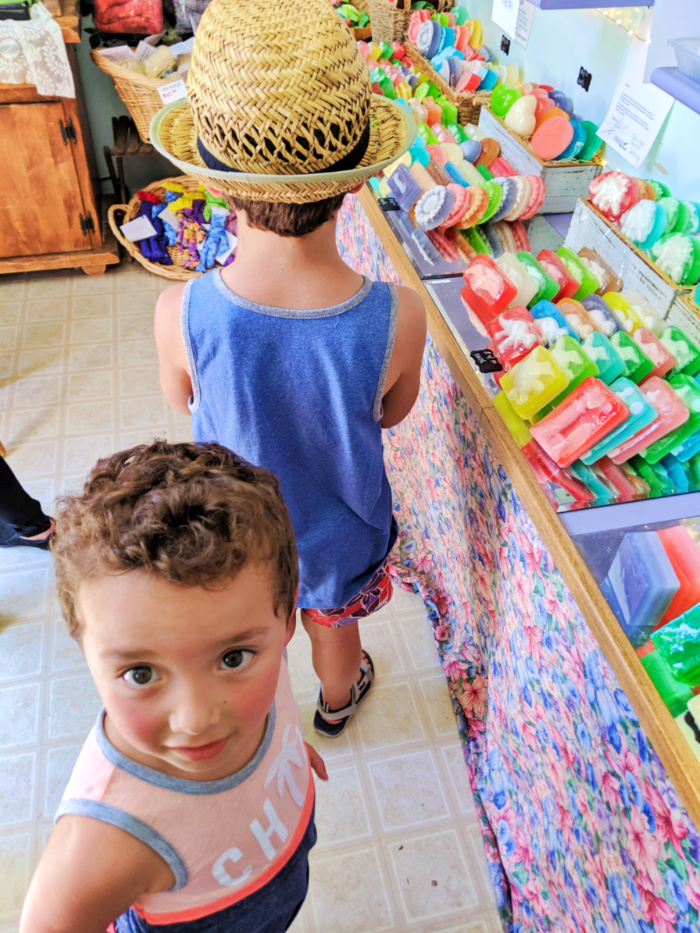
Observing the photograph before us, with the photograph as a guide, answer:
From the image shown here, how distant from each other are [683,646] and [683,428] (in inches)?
17.4

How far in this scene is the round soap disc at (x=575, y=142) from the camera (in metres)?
A: 1.82

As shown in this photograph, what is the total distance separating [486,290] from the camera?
1.46m

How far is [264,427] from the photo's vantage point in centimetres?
109

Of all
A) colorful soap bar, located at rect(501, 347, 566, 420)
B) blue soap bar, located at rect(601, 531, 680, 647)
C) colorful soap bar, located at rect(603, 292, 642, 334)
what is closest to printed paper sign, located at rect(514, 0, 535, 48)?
colorful soap bar, located at rect(603, 292, 642, 334)

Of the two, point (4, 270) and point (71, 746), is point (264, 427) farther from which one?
point (4, 270)

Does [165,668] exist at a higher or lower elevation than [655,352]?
higher

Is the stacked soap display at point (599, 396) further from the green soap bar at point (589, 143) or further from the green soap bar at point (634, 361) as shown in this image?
the green soap bar at point (589, 143)

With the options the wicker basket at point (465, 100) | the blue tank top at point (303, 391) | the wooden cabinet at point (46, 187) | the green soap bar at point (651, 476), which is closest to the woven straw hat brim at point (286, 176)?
the blue tank top at point (303, 391)

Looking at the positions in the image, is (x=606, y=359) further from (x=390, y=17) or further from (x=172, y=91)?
(x=172, y=91)

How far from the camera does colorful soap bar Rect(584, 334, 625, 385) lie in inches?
48.7

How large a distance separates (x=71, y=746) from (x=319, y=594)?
0.89m

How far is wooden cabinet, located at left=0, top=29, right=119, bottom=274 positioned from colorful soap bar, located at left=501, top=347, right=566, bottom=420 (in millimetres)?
2469

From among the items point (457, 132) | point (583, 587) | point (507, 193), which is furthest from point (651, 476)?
point (457, 132)

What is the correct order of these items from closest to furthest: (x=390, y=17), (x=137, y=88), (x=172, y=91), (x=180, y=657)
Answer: (x=180, y=657) < (x=390, y=17) < (x=172, y=91) < (x=137, y=88)
